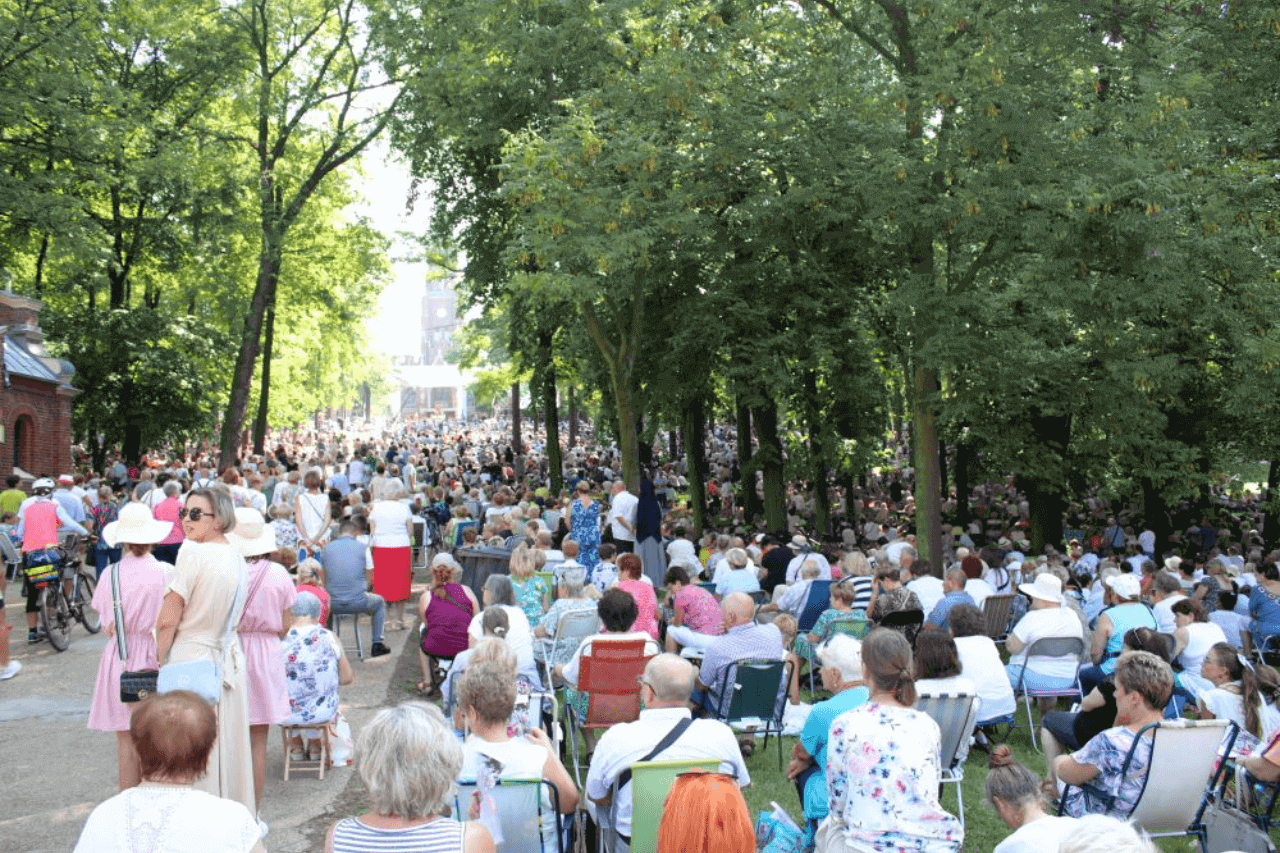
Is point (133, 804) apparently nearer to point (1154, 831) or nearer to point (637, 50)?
point (1154, 831)

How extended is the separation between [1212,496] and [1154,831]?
23.2 meters

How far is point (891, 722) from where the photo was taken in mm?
4875

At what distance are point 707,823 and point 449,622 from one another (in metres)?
5.75

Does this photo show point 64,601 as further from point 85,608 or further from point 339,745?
point 339,745

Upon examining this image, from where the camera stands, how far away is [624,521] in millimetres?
16297

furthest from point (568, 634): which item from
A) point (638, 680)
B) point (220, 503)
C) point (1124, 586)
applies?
point (1124, 586)

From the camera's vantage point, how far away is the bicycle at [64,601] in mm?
12773

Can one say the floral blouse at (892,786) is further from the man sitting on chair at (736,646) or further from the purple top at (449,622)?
the purple top at (449,622)

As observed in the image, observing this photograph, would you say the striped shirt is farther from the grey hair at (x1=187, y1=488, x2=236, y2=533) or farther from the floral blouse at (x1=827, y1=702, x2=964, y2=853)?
the grey hair at (x1=187, y1=488, x2=236, y2=533)

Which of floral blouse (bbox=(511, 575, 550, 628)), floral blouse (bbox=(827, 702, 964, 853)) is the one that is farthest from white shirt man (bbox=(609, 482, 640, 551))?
floral blouse (bbox=(827, 702, 964, 853))

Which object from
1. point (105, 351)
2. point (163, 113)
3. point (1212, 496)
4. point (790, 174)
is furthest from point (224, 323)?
point (1212, 496)

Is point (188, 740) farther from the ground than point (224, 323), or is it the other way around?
point (224, 323)

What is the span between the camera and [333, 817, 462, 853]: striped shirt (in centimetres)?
358

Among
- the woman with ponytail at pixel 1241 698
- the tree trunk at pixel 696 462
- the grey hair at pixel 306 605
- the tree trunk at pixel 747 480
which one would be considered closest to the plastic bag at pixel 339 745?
the grey hair at pixel 306 605
